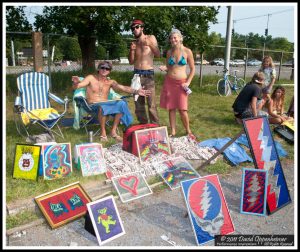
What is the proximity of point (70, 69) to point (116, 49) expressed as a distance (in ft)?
5.95

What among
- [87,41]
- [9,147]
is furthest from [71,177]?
[87,41]

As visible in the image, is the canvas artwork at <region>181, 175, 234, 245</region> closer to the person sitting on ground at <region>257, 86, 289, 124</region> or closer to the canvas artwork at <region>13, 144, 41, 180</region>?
the canvas artwork at <region>13, 144, 41, 180</region>

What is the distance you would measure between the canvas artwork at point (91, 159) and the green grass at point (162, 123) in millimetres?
99

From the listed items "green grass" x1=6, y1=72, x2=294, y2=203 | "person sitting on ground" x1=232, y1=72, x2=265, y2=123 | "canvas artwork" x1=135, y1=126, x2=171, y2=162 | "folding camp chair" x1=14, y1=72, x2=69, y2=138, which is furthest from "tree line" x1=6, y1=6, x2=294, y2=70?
"canvas artwork" x1=135, y1=126, x2=171, y2=162

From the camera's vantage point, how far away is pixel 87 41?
34.4 feet

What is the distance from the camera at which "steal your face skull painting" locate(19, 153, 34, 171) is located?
3.87m

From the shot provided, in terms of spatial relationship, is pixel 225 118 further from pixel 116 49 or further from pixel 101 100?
pixel 116 49

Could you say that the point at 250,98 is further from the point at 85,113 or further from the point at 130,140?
the point at 85,113

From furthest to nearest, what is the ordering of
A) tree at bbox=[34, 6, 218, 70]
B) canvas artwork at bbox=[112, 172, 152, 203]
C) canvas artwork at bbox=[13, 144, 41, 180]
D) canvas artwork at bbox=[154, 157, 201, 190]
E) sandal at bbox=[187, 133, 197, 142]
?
tree at bbox=[34, 6, 218, 70] → sandal at bbox=[187, 133, 197, 142] → canvas artwork at bbox=[154, 157, 201, 190] → canvas artwork at bbox=[13, 144, 41, 180] → canvas artwork at bbox=[112, 172, 152, 203]

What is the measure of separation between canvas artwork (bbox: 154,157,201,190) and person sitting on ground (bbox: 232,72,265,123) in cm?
182

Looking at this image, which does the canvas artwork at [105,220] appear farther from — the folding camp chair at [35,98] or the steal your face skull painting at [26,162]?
the folding camp chair at [35,98]

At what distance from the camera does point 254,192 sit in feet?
11.1

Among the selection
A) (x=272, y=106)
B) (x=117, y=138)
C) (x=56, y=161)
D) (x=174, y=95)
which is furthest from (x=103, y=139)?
(x=272, y=106)

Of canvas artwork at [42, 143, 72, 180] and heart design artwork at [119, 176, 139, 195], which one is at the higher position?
canvas artwork at [42, 143, 72, 180]
